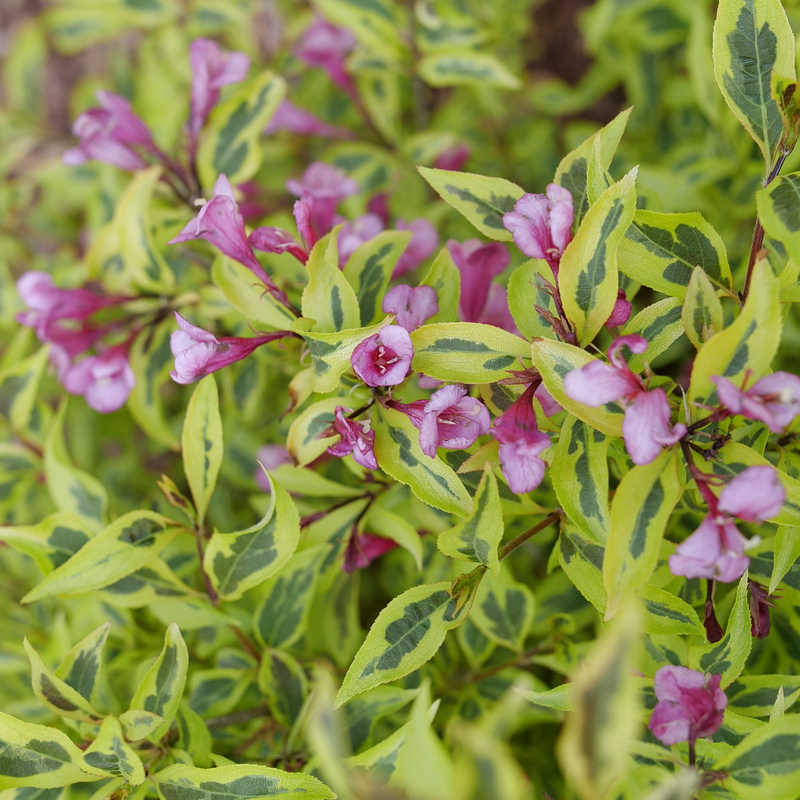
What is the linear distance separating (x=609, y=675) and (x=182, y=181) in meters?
1.07

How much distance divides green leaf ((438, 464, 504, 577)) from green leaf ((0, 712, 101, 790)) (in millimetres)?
483

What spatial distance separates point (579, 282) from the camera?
688mm

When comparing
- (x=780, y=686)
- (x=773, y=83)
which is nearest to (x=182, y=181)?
(x=773, y=83)

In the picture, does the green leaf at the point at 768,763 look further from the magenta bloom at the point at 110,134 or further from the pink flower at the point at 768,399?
the magenta bloom at the point at 110,134

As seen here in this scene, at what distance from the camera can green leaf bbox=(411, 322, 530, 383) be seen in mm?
725

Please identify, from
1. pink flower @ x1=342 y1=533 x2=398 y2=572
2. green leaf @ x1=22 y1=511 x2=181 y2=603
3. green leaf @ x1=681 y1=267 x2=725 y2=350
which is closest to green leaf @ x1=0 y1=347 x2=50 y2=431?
green leaf @ x1=22 y1=511 x2=181 y2=603

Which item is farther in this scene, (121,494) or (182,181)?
(121,494)

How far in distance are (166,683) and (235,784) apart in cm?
16

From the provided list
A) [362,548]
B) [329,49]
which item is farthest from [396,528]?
[329,49]

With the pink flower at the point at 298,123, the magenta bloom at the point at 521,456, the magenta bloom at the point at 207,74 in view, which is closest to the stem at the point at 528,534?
the magenta bloom at the point at 521,456

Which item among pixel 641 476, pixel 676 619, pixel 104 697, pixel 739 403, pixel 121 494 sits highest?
pixel 739 403

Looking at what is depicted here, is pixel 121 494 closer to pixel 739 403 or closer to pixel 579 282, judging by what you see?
pixel 579 282

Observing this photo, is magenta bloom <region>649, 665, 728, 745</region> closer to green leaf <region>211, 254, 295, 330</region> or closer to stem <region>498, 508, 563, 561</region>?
stem <region>498, 508, 563, 561</region>

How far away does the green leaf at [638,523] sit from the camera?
64 cm
